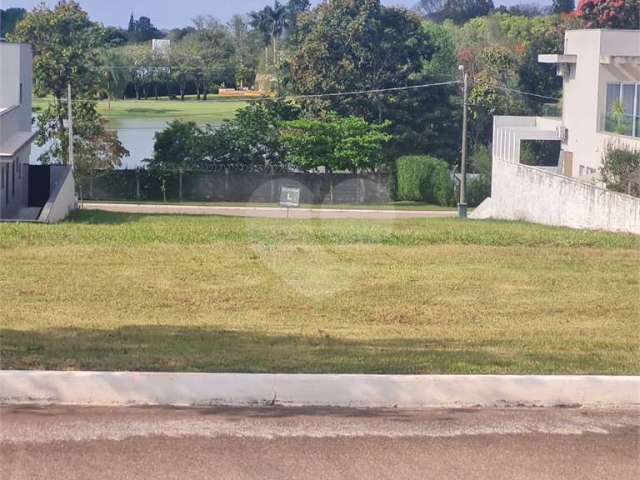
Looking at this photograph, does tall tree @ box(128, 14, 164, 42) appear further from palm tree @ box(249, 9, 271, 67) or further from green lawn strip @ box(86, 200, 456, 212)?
green lawn strip @ box(86, 200, 456, 212)

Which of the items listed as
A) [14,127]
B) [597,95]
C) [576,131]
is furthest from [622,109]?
[14,127]

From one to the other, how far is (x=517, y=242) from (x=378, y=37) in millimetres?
39709

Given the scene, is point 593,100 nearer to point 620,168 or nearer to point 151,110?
point 620,168

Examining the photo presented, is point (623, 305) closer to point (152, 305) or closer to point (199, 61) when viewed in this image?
point (152, 305)

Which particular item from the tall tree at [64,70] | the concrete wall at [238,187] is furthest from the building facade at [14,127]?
the concrete wall at [238,187]

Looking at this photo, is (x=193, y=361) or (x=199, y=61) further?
(x=199, y=61)

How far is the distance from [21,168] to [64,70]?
21.7 metres

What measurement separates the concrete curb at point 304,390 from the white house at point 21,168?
68.7ft

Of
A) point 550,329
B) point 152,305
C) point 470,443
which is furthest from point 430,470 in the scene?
point 152,305

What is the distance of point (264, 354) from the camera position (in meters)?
9.03

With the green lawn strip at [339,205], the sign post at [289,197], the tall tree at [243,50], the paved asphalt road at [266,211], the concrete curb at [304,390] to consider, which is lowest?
the green lawn strip at [339,205]

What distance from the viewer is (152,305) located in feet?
40.7

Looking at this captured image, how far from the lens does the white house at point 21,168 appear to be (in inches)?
1188

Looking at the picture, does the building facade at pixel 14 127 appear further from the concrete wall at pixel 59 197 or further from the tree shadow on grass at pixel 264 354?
the tree shadow on grass at pixel 264 354
